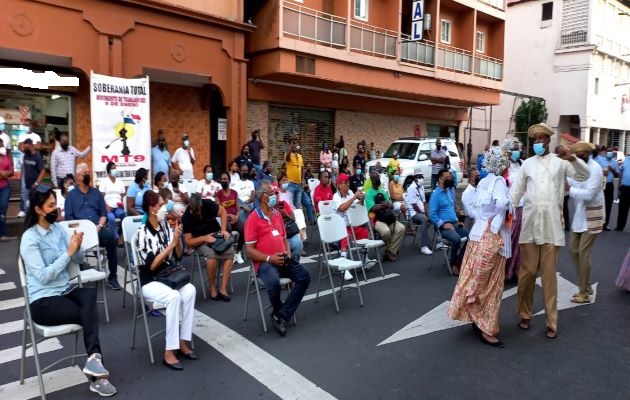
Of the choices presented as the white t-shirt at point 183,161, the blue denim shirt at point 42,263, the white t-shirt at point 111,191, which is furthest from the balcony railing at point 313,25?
the blue denim shirt at point 42,263

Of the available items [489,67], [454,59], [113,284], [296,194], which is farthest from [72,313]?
[489,67]

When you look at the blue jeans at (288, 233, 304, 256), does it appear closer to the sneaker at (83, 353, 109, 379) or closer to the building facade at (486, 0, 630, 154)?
the sneaker at (83, 353, 109, 379)

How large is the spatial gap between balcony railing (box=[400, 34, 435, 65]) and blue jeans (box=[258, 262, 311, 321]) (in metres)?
15.4

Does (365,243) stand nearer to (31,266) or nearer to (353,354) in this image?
(353,354)

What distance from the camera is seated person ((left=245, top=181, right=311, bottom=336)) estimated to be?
534cm

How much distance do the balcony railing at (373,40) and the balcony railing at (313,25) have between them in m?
0.52

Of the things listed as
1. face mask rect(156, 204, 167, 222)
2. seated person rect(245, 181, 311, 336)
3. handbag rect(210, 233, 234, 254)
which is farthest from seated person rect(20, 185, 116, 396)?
handbag rect(210, 233, 234, 254)

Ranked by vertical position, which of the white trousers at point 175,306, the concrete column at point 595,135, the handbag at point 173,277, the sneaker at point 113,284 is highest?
the concrete column at point 595,135

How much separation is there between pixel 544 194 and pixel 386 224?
3660 mm

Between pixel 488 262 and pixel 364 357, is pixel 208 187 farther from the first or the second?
pixel 488 262

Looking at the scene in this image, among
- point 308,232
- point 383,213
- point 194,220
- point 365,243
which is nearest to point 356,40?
point 308,232

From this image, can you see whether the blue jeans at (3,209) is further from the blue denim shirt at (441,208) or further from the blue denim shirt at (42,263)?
the blue denim shirt at (441,208)

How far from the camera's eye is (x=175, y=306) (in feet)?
14.9

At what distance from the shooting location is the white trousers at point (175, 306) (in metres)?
4.51
